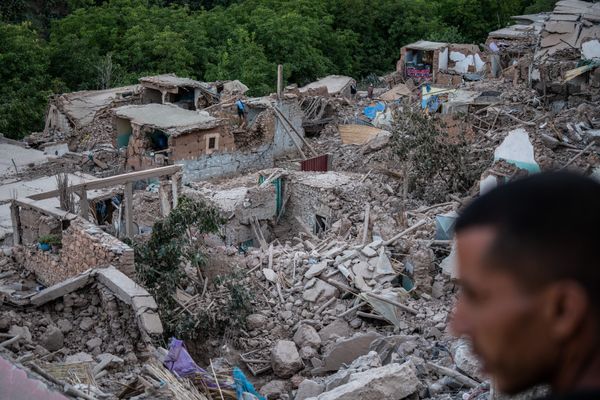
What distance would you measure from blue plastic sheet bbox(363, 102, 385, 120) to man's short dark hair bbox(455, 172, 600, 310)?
21966mm

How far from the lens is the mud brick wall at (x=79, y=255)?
29.5 ft

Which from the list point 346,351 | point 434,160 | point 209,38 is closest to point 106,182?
point 346,351

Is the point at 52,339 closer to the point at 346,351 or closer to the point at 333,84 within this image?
the point at 346,351

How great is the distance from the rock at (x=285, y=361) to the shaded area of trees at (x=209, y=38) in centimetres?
1581

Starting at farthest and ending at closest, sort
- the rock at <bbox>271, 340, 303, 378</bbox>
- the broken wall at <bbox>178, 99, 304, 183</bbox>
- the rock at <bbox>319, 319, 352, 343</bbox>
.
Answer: the broken wall at <bbox>178, 99, 304, 183</bbox>, the rock at <bbox>319, 319, 352, 343</bbox>, the rock at <bbox>271, 340, 303, 378</bbox>

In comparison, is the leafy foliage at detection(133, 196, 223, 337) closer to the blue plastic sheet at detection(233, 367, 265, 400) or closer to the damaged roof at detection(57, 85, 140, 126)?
the blue plastic sheet at detection(233, 367, 265, 400)

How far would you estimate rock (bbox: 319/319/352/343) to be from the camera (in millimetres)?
10116

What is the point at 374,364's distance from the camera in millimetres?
8414

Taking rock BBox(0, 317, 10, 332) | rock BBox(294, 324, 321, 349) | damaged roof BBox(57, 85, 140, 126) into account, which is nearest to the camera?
rock BBox(0, 317, 10, 332)

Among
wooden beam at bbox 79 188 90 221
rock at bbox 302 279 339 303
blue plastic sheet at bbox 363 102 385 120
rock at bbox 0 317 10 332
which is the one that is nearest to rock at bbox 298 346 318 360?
rock at bbox 302 279 339 303

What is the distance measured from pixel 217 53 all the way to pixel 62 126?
9727mm

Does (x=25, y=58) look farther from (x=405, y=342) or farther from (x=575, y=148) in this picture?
(x=405, y=342)

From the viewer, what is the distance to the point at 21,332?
7.89 metres

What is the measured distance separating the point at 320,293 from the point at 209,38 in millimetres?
22546
